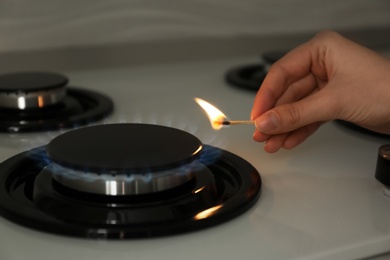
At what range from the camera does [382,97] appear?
68 centimetres

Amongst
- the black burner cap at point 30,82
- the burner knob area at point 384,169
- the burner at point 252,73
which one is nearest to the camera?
the burner knob area at point 384,169

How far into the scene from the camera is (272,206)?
0.57 meters

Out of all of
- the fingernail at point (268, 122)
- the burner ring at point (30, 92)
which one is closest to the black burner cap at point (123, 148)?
the fingernail at point (268, 122)

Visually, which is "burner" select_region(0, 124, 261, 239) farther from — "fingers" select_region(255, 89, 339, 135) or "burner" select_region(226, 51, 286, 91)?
"burner" select_region(226, 51, 286, 91)

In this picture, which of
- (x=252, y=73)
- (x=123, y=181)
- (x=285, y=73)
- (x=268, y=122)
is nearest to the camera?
(x=123, y=181)

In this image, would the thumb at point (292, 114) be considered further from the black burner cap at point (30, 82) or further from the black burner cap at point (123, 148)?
the black burner cap at point (30, 82)

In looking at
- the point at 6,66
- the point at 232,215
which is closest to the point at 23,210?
the point at 232,215

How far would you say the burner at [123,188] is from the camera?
1.65ft

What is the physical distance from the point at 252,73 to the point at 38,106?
1.65 ft

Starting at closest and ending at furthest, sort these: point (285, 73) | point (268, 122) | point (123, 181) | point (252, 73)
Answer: point (123, 181), point (268, 122), point (285, 73), point (252, 73)

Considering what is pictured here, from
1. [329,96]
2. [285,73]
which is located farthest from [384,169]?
[285,73]

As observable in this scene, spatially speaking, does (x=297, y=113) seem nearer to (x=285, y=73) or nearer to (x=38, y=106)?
(x=285, y=73)

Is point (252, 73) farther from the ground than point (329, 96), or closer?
closer

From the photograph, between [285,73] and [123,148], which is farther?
[285,73]
